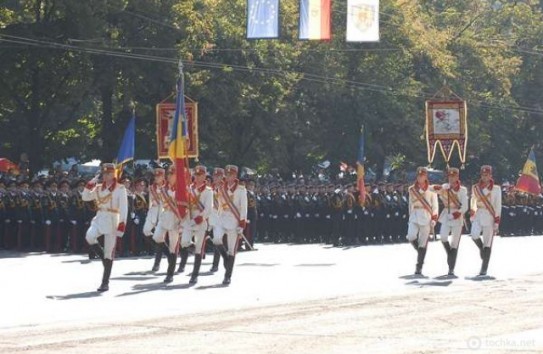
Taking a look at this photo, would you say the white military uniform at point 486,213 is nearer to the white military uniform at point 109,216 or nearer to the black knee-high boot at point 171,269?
the black knee-high boot at point 171,269

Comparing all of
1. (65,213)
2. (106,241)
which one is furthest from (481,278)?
(65,213)

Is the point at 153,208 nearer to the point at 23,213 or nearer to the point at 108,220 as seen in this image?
the point at 108,220

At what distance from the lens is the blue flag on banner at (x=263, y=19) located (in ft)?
103

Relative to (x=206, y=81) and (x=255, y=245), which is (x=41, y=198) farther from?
(x=206, y=81)

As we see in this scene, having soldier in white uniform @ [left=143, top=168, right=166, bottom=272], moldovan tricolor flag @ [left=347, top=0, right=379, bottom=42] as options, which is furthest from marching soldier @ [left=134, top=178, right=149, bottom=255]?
moldovan tricolor flag @ [left=347, top=0, right=379, bottom=42]

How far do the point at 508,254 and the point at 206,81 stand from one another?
1345 centimetres

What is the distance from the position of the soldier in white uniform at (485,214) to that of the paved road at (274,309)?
20.7 inches

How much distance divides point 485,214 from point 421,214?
3.58ft

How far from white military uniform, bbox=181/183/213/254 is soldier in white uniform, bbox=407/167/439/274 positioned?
152 inches

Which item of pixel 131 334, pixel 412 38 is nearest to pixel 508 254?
pixel 131 334

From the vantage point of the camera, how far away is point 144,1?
36.0 metres

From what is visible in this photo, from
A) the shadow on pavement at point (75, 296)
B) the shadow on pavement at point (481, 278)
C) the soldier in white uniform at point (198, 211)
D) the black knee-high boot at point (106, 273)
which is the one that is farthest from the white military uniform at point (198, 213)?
the shadow on pavement at point (481, 278)

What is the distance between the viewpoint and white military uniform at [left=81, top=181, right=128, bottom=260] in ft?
61.0

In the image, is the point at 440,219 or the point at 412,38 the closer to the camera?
the point at 440,219
